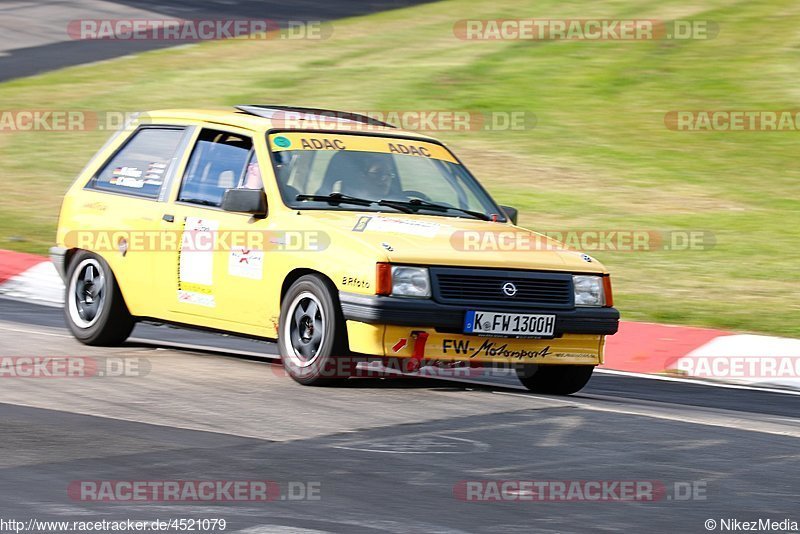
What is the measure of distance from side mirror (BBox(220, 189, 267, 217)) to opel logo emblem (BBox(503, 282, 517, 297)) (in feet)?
5.36

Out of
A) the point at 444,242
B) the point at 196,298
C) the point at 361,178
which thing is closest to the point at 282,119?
the point at 361,178

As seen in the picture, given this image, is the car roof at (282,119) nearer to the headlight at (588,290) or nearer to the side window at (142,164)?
the side window at (142,164)

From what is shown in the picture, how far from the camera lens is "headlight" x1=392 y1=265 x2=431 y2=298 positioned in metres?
8.85

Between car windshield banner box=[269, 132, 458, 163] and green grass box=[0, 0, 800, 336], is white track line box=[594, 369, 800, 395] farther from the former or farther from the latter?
car windshield banner box=[269, 132, 458, 163]

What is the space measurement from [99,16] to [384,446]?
89.8 feet

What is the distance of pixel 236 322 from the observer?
986 centimetres

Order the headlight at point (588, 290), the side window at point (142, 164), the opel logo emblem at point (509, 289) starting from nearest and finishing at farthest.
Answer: the opel logo emblem at point (509, 289), the headlight at point (588, 290), the side window at point (142, 164)

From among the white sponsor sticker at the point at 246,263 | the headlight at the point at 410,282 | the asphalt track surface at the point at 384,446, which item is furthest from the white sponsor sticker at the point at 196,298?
the headlight at the point at 410,282

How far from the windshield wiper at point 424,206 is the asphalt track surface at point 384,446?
1.11 meters

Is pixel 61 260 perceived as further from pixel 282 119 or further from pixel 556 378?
pixel 556 378

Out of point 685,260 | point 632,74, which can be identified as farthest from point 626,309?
point 632,74

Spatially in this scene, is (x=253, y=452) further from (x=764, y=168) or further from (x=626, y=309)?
(x=764, y=168)

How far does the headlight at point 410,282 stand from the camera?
8.85 meters

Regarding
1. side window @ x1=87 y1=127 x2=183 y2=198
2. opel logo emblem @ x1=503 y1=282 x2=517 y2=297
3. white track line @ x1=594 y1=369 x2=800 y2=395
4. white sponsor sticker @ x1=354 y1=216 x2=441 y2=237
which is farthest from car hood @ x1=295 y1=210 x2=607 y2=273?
white track line @ x1=594 y1=369 x2=800 y2=395
